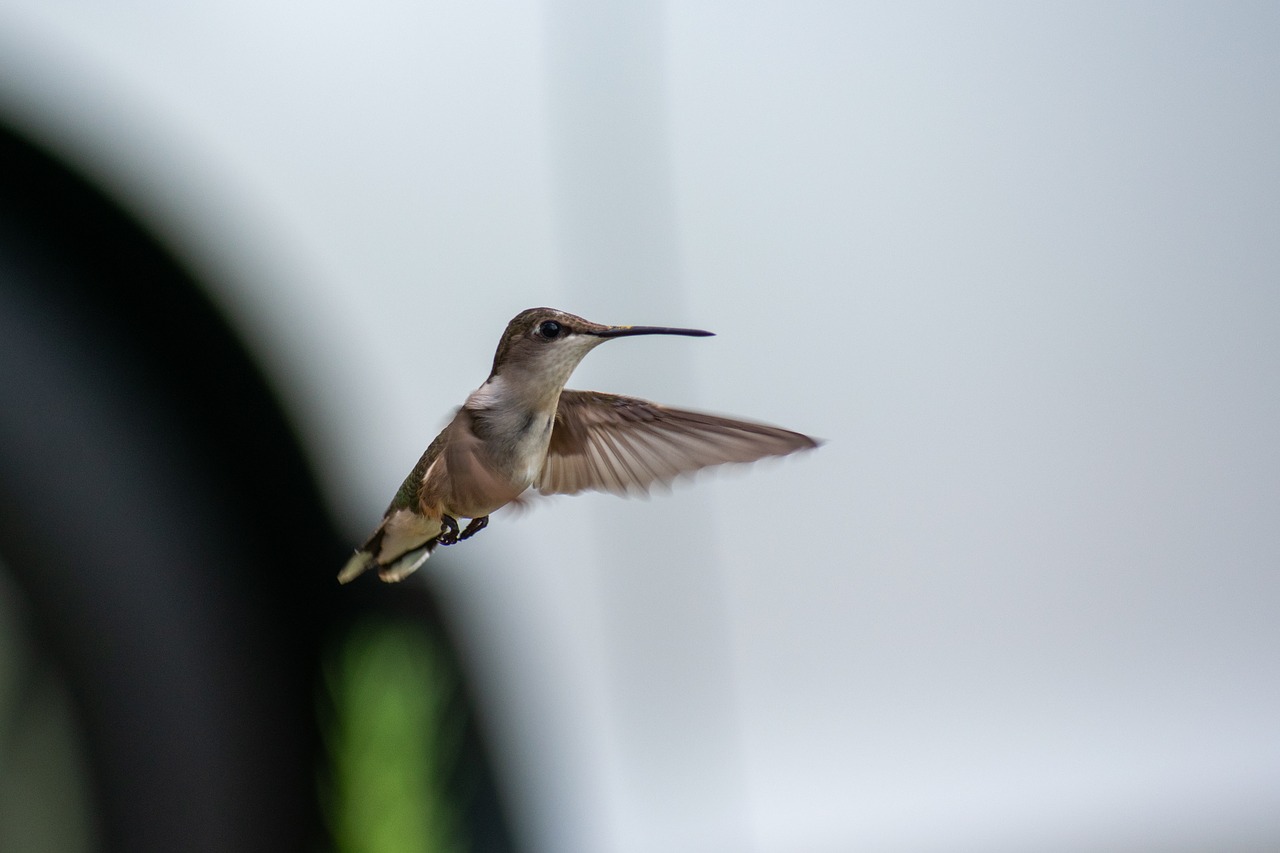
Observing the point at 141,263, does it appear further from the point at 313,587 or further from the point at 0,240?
the point at 313,587

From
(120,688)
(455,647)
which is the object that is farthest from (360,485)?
(120,688)

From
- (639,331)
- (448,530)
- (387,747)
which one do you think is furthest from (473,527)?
(387,747)

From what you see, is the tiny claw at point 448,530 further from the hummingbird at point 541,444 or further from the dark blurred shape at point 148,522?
the dark blurred shape at point 148,522

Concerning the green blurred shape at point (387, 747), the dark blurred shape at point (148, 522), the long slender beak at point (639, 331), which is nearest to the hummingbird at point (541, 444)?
the long slender beak at point (639, 331)

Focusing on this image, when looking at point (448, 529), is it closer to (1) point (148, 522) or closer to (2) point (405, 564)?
(2) point (405, 564)

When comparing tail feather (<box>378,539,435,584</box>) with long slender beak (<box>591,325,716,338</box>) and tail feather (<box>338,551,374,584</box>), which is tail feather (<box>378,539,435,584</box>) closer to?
tail feather (<box>338,551,374,584</box>)

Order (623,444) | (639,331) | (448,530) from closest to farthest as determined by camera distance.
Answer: (639,331), (448,530), (623,444)
